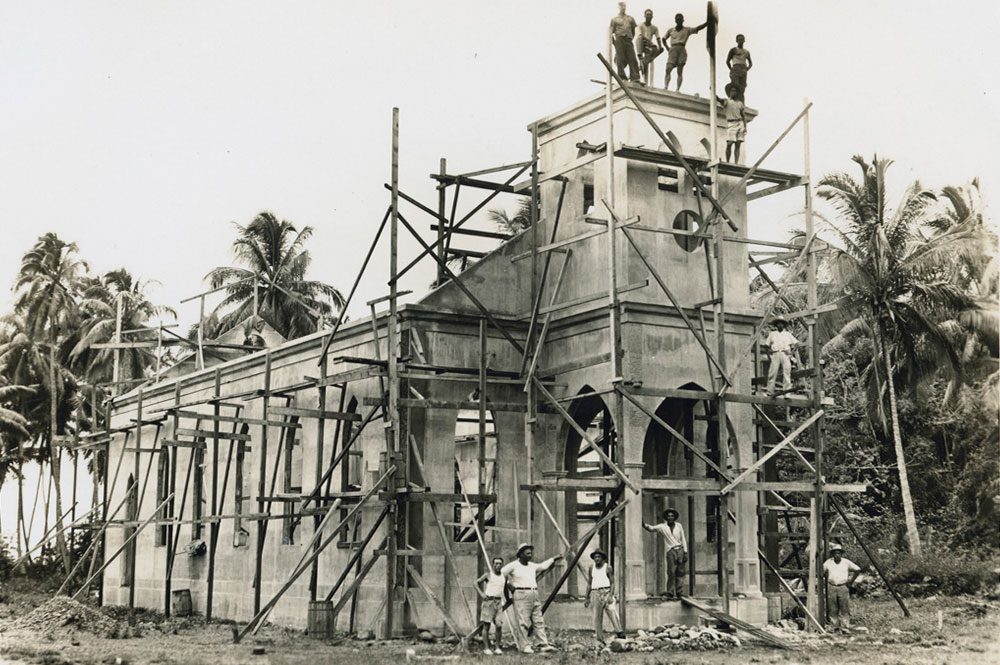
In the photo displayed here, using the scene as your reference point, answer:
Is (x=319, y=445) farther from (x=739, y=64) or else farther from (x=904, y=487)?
(x=904, y=487)

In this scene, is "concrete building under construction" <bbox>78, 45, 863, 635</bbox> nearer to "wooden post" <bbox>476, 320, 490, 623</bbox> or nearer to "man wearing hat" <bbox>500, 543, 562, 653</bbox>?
"wooden post" <bbox>476, 320, 490, 623</bbox>

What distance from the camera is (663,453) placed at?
87.8ft

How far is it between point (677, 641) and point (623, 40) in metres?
11.5

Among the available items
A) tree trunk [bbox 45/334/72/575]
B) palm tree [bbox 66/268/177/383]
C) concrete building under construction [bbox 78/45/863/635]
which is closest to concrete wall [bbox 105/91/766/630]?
concrete building under construction [bbox 78/45/863/635]

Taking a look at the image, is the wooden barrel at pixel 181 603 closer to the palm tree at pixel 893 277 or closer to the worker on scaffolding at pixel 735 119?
the worker on scaffolding at pixel 735 119

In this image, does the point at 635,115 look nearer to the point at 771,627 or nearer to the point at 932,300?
the point at 771,627

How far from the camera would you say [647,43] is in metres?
25.5

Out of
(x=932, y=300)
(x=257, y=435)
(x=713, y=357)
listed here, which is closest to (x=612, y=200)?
(x=713, y=357)

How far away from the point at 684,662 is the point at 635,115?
36.5ft

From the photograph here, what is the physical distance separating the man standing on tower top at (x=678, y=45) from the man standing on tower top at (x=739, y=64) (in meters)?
0.86

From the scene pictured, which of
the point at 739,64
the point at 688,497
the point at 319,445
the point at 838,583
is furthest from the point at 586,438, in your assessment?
the point at 739,64

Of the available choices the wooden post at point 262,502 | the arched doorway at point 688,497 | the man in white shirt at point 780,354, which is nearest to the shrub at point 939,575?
the arched doorway at point 688,497

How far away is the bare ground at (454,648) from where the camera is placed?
63.1 feet

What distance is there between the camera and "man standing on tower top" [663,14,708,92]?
2538 cm
